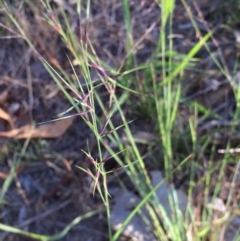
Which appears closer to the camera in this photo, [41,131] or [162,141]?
[162,141]

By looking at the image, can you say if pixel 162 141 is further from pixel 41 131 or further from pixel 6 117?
pixel 6 117

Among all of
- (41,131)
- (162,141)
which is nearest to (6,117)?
(41,131)

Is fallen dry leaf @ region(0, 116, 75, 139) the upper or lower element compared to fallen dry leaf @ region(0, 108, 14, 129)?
lower

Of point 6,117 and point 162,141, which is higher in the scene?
point 6,117

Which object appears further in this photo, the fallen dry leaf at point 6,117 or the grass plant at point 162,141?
the fallen dry leaf at point 6,117

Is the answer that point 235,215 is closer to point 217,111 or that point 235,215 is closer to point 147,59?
point 217,111

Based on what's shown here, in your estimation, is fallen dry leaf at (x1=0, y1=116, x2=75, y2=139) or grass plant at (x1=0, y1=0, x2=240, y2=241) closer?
grass plant at (x1=0, y1=0, x2=240, y2=241)

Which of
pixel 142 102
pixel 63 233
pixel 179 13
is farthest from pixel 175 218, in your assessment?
pixel 179 13

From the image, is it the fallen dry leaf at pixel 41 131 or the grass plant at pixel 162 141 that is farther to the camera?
the fallen dry leaf at pixel 41 131

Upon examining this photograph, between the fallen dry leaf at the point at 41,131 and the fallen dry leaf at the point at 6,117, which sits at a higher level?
the fallen dry leaf at the point at 6,117
